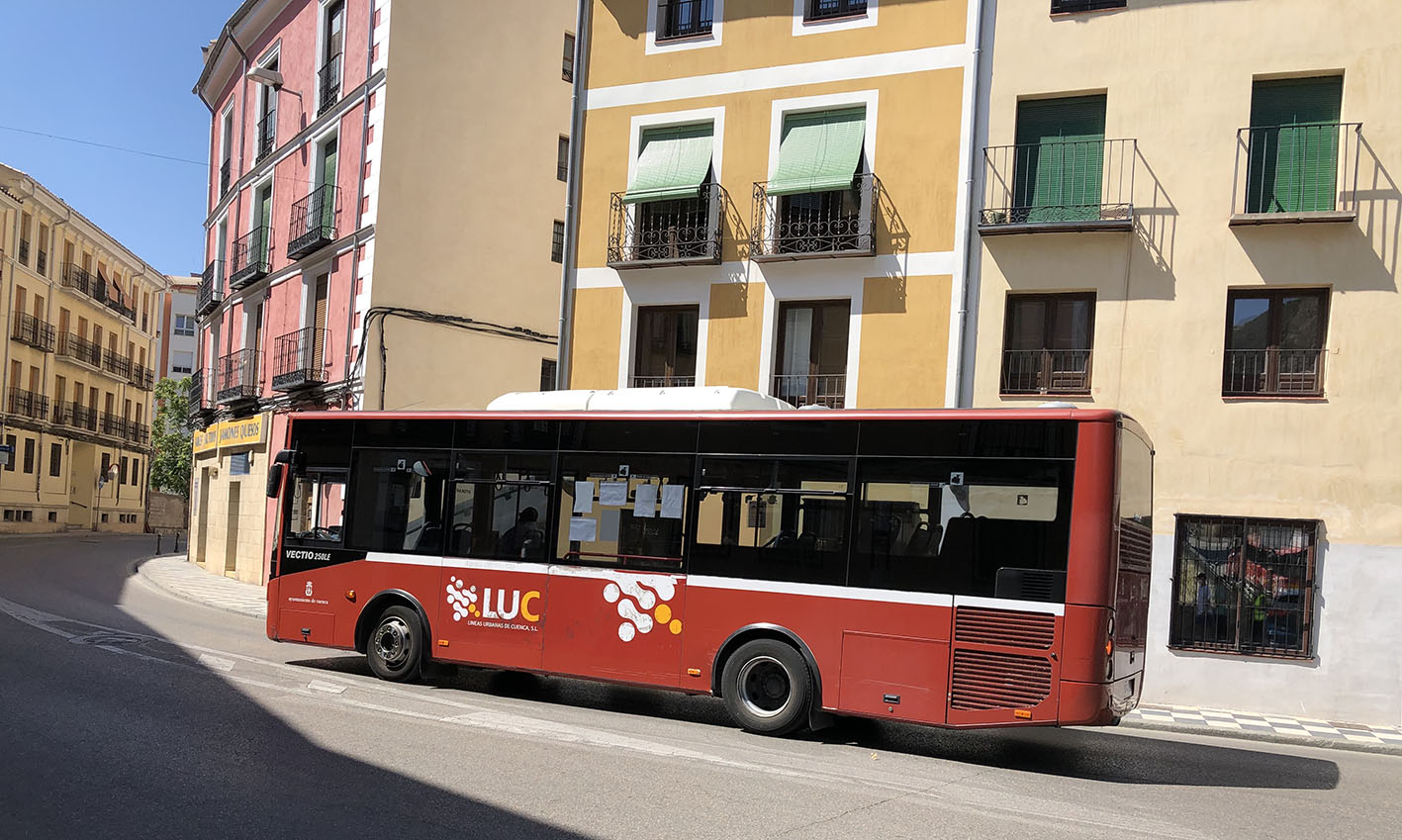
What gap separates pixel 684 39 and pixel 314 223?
11100 mm

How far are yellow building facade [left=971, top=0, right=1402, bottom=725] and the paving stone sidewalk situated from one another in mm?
13112

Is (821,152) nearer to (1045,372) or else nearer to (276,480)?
(1045,372)

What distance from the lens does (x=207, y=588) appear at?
2550 cm

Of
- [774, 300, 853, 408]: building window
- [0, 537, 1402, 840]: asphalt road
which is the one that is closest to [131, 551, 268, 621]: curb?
[0, 537, 1402, 840]: asphalt road

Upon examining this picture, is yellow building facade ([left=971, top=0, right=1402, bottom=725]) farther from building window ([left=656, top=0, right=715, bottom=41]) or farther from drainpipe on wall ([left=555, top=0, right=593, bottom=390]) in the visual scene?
drainpipe on wall ([left=555, top=0, right=593, bottom=390])

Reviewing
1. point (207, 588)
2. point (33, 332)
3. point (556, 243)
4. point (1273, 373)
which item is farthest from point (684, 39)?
point (33, 332)

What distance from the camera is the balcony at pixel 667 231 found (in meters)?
18.8

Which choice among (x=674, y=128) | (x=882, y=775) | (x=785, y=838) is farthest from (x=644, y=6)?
(x=785, y=838)

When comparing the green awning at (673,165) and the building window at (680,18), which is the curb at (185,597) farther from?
the building window at (680,18)

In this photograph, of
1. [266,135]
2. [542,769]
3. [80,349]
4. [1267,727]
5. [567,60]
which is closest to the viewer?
[542,769]

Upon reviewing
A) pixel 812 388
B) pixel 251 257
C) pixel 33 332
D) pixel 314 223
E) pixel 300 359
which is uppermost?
pixel 314 223

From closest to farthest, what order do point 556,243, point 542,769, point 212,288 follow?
point 542,769 < point 556,243 < point 212,288

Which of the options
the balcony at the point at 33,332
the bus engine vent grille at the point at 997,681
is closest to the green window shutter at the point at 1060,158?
the bus engine vent grille at the point at 997,681

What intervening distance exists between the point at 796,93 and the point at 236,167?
2116cm
